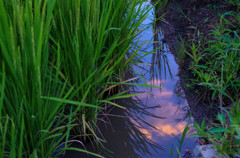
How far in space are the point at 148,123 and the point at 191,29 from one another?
58.3 inches

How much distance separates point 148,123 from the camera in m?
1.80

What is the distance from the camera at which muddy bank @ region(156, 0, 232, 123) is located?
1.93 metres

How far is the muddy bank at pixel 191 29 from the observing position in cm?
193

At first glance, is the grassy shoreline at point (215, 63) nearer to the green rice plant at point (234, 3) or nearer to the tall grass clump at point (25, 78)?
the green rice plant at point (234, 3)

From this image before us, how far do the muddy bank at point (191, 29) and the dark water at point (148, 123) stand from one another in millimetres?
80

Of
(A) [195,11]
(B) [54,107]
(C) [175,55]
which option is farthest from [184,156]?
(A) [195,11]

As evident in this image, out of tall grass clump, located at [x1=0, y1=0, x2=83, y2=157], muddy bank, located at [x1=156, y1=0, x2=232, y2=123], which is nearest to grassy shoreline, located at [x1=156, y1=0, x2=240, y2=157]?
muddy bank, located at [x1=156, y1=0, x2=232, y2=123]

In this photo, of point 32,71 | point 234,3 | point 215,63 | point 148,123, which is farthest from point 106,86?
point 234,3

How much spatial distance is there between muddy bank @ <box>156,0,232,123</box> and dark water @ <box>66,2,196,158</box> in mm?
80

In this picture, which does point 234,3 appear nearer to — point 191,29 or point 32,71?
point 191,29

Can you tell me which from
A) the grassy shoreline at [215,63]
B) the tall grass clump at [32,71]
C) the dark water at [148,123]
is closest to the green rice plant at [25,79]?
the tall grass clump at [32,71]

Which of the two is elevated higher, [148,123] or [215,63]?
[215,63]

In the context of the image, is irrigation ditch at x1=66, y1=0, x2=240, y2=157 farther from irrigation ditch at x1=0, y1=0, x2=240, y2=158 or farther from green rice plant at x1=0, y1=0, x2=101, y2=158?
green rice plant at x1=0, y1=0, x2=101, y2=158

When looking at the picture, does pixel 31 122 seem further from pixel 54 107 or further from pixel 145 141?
pixel 145 141
